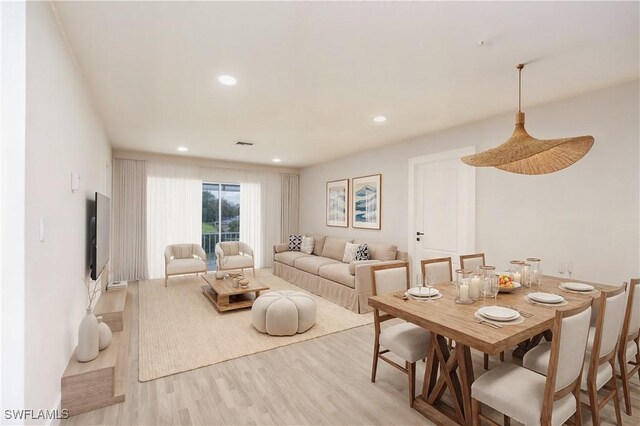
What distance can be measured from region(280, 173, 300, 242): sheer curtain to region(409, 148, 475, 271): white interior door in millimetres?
3635

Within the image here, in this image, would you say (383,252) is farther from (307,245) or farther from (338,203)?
(307,245)

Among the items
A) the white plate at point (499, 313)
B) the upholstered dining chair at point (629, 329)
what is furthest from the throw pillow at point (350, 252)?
the upholstered dining chair at point (629, 329)

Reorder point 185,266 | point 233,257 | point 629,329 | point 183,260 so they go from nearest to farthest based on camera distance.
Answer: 1. point 629,329
2. point 185,266
3. point 183,260
4. point 233,257

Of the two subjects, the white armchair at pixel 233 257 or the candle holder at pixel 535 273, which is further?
the white armchair at pixel 233 257

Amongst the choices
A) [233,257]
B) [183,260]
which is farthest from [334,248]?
[183,260]

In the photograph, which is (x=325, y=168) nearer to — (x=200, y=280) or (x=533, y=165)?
(x=200, y=280)

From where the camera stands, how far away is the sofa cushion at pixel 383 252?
4691 millimetres

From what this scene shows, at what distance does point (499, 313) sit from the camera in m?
1.79

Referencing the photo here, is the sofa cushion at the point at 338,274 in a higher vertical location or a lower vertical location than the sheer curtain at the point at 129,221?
lower

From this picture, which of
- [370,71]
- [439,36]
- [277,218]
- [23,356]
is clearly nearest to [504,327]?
[439,36]

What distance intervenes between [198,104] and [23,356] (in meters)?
2.66

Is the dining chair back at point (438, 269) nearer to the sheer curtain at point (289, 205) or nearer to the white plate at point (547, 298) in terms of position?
the white plate at point (547, 298)

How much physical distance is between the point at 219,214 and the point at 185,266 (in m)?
1.75

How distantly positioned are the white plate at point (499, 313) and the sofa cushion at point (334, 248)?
3.83m
